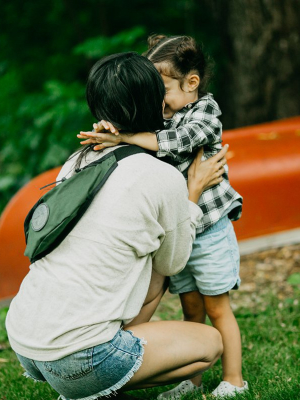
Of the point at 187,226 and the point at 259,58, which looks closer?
the point at 187,226

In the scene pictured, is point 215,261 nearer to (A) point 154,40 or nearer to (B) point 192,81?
(B) point 192,81

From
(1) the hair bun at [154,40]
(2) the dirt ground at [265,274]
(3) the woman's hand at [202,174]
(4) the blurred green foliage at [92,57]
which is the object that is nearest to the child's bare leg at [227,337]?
(3) the woman's hand at [202,174]

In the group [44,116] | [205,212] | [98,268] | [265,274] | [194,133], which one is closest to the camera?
[98,268]

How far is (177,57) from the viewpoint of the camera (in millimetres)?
2732

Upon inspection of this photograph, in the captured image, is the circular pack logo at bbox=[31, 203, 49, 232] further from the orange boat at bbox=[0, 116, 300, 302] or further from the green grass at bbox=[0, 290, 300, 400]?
the orange boat at bbox=[0, 116, 300, 302]

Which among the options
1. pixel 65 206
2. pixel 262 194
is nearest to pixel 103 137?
pixel 65 206

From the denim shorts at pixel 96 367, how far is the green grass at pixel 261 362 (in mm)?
602

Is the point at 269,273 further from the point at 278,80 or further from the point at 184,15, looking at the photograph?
the point at 184,15

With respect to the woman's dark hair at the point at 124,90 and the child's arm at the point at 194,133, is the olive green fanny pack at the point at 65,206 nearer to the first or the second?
the woman's dark hair at the point at 124,90

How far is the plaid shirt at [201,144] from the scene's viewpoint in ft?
8.19

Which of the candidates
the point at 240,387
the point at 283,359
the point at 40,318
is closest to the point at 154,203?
the point at 40,318

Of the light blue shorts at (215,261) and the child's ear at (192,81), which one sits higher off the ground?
the child's ear at (192,81)

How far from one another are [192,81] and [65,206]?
3.37 feet

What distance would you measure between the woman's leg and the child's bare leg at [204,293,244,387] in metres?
0.29
